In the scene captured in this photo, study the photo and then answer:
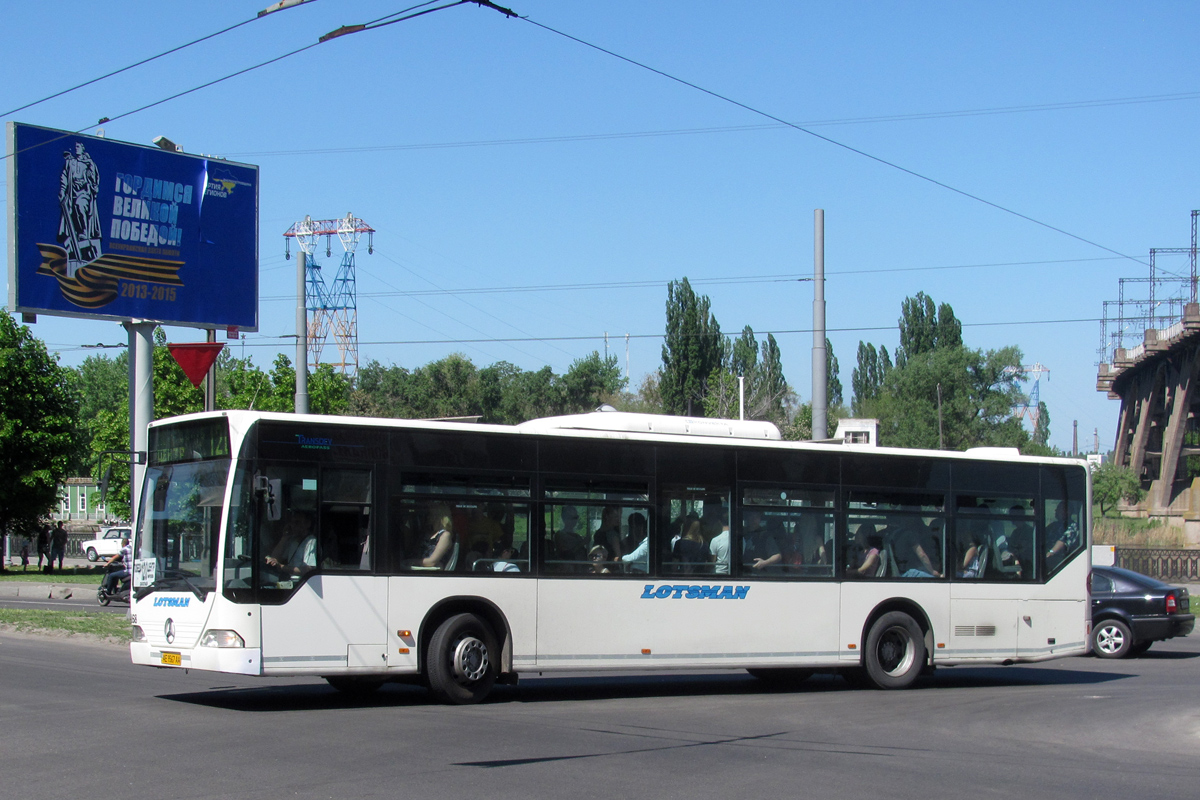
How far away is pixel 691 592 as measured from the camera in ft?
44.1

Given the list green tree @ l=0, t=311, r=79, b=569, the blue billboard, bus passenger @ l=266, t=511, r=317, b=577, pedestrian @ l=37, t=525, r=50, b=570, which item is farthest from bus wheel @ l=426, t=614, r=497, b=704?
pedestrian @ l=37, t=525, r=50, b=570

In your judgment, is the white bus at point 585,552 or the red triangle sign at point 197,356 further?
the red triangle sign at point 197,356

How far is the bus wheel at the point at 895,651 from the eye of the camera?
14.6m

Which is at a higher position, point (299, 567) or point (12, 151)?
point (12, 151)

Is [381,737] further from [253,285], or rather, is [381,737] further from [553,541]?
[253,285]

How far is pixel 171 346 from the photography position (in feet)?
61.5

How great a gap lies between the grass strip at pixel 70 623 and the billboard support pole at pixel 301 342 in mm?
5435

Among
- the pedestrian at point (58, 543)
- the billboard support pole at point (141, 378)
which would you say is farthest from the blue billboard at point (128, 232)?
the pedestrian at point (58, 543)

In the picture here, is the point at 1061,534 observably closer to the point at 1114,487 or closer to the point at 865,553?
the point at 865,553

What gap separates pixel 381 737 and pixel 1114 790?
17.8ft

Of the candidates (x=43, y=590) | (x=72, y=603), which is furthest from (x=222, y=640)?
(x=43, y=590)

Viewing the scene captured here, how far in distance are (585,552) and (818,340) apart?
979cm

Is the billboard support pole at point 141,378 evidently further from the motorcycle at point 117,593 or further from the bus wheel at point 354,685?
the bus wheel at point 354,685

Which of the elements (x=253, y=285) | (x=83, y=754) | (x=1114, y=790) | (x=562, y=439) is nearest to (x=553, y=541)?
(x=562, y=439)
